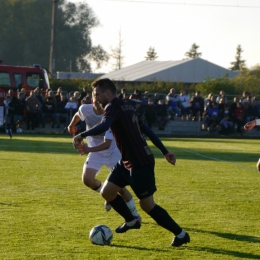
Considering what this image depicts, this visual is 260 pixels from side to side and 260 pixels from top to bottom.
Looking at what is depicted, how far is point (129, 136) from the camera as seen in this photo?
21.5ft

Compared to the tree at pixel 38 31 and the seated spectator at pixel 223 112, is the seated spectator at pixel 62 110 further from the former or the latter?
the tree at pixel 38 31

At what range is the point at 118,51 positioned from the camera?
74812 mm

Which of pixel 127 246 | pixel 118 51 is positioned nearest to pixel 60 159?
pixel 127 246

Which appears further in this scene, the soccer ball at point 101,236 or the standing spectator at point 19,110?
the standing spectator at point 19,110

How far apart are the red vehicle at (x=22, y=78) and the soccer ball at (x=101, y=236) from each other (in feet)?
83.0

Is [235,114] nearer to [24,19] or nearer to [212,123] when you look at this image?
[212,123]

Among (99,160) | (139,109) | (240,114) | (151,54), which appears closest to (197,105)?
(240,114)

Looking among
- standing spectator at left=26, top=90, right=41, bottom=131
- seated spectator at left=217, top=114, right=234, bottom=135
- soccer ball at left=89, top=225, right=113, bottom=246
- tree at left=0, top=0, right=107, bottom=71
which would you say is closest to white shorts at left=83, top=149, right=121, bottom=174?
soccer ball at left=89, top=225, right=113, bottom=246

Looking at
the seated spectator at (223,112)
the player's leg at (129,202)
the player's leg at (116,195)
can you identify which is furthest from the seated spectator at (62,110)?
the player's leg at (116,195)

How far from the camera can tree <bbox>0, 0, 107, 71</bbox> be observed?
274 feet

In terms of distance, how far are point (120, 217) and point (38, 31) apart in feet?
256

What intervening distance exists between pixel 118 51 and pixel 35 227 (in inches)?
2671

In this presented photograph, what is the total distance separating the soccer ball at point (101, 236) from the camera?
686 centimetres

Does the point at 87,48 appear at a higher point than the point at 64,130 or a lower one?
higher
